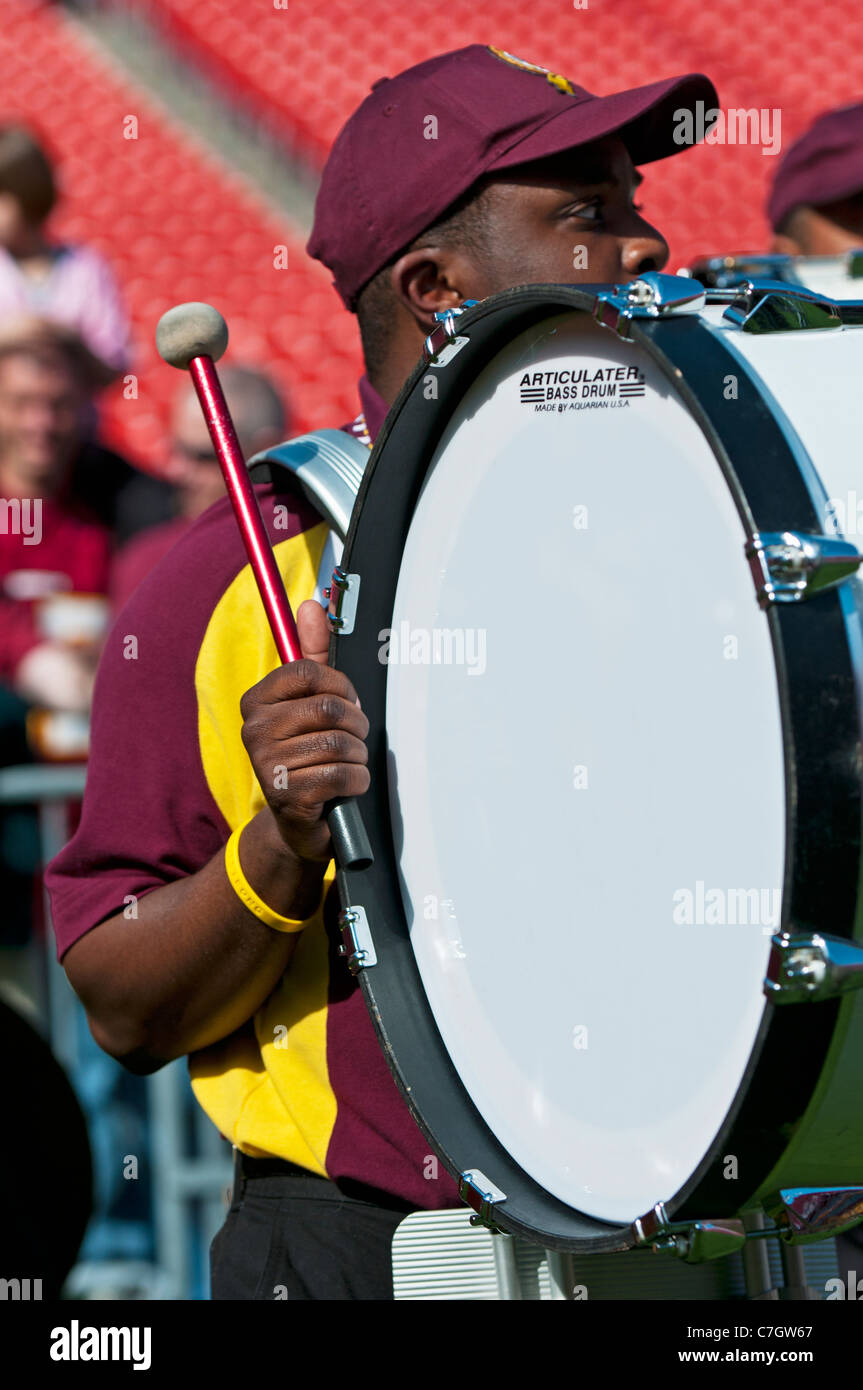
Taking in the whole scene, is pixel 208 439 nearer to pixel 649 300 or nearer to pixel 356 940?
pixel 356 940

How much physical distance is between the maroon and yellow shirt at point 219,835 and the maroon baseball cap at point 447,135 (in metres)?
0.32

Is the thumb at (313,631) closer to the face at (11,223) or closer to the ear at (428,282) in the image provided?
the ear at (428,282)

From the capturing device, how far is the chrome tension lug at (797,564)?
3.51ft

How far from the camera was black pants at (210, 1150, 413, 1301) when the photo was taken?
157 centimetres

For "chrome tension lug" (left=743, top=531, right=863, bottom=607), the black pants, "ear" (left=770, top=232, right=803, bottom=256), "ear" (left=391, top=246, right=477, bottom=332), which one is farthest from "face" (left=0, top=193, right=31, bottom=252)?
"chrome tension lug" (left=743, top=531, right=863, bottom=607)

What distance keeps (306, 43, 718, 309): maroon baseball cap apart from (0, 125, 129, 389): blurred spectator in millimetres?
2867

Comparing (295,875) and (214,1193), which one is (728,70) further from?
(295,875)

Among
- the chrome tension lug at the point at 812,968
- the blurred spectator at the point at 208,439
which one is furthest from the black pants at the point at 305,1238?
the blurred spectator at the point at 208,439

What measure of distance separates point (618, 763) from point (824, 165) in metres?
2.21

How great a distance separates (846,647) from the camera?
1.07 m

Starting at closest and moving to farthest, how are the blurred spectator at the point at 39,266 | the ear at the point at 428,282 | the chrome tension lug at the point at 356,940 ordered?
the chrome tension lug at the point at 356,940 < the ear at the point at 428,282 < the blurred spectator at the point at 39,266

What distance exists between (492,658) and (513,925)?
0.73 feet

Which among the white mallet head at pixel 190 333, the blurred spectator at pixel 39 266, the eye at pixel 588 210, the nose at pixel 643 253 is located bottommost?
the white mallet head at pixel 190 333

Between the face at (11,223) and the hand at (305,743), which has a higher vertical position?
the face at (11,223)
